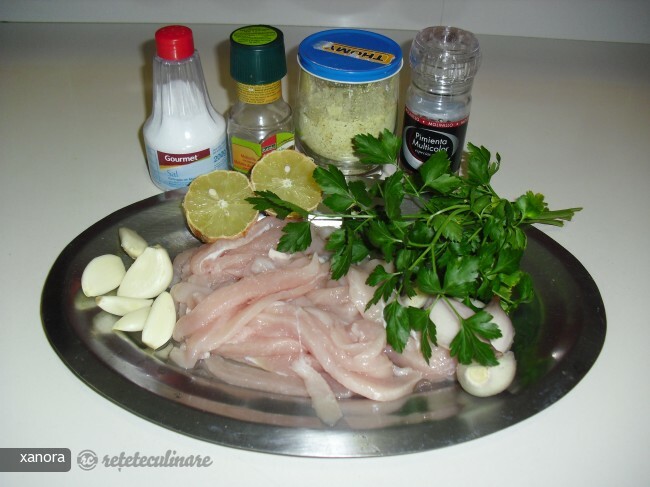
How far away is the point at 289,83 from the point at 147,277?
794mm

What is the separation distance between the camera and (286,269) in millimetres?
1076

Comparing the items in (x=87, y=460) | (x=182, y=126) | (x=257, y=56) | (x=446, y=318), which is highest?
(x=257, y=56)

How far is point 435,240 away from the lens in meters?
0.95

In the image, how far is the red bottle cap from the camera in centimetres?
115

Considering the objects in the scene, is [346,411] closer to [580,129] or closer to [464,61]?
[464,61]

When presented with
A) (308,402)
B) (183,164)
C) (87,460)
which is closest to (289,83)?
(183,164)

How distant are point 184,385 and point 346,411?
247 millimetres

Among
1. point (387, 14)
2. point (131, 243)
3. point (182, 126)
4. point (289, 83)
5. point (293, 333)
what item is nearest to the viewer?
point (293, 333)

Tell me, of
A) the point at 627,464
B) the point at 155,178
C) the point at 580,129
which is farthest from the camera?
the point at 580,129

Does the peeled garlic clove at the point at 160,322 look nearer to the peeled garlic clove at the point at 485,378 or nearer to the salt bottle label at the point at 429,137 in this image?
the peeled garlic clove at the point at 485,378

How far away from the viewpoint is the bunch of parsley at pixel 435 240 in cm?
93

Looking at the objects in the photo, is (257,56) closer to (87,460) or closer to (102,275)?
(102,275)

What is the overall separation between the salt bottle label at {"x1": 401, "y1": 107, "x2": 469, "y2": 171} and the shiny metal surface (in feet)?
0.98

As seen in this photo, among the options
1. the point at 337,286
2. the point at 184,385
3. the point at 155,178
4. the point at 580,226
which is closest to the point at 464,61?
the point at 580,226
